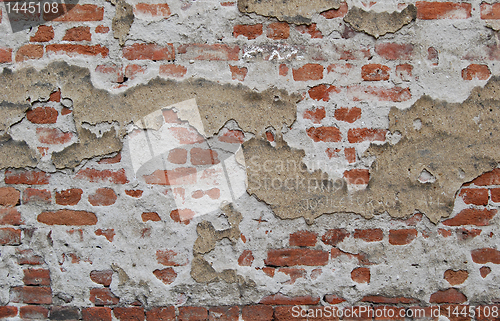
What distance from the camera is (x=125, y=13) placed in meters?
1.39

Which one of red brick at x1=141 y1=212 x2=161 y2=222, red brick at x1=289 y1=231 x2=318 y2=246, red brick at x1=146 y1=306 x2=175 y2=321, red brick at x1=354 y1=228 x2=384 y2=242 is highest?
red brick at x1=141 y1=212 x2=161 y2=222

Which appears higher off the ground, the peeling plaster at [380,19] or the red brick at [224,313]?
the peeling plaster at [380,19]

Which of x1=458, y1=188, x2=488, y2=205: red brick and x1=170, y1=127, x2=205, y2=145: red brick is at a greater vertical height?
x1=170, y1=127, x2=205, y2=145: red brick

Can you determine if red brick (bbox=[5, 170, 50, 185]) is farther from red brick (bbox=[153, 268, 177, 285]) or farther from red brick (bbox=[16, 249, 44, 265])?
red brick (bbox=[153, 268, 177, 285])

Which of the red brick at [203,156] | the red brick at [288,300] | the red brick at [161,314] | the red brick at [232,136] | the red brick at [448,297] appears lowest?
the red brick at [161,314]

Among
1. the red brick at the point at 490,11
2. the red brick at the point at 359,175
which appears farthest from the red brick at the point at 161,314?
the red brick at the point at 490,11

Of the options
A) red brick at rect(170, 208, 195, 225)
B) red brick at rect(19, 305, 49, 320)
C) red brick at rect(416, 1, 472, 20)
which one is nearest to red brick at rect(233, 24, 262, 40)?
red brick at rect(416, 1, 472, 20)

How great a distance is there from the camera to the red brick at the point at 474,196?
1.42m

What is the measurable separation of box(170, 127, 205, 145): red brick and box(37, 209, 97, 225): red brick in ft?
1.70

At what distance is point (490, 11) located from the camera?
1.39 m

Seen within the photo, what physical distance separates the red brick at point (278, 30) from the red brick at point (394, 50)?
0.39 m

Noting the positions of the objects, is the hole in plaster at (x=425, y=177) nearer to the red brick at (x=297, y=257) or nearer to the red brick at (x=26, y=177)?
the red brick at (x=297, y=257)

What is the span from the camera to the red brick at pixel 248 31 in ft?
4.58

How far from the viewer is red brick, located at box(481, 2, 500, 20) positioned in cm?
139
